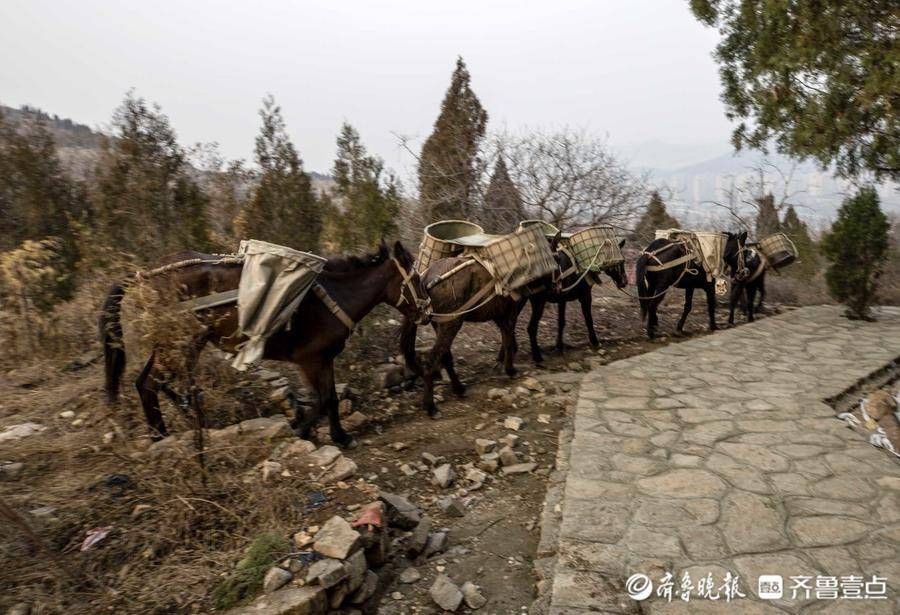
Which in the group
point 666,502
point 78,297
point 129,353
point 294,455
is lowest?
point 666,502

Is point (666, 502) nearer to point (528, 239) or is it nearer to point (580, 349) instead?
point (528, 239)

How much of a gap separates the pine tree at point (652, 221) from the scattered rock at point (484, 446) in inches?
309

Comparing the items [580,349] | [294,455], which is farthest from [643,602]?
[580,349]

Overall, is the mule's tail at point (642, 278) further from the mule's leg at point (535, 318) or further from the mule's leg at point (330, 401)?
the mule's leg at point (330, 401)

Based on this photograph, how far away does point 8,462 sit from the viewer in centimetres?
390

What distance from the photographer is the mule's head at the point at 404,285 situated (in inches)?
209

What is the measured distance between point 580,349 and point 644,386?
8.03ft

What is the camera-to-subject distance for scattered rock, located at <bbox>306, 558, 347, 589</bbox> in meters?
2.67

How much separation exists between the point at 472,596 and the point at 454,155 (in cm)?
994

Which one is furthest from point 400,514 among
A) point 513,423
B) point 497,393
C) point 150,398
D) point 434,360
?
point 497,393

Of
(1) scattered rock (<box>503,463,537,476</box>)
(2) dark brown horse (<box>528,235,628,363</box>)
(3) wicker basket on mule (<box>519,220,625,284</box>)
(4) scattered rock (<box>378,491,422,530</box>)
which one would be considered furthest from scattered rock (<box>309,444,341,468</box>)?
(3) wicker basket on mule (<box>519,220,625,284</box>)

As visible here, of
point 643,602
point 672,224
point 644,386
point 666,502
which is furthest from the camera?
point 672,224

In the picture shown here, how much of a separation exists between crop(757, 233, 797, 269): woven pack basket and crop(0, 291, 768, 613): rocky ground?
6364 mm

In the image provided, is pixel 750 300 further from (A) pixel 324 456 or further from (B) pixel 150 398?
(B) pixel 150 398
